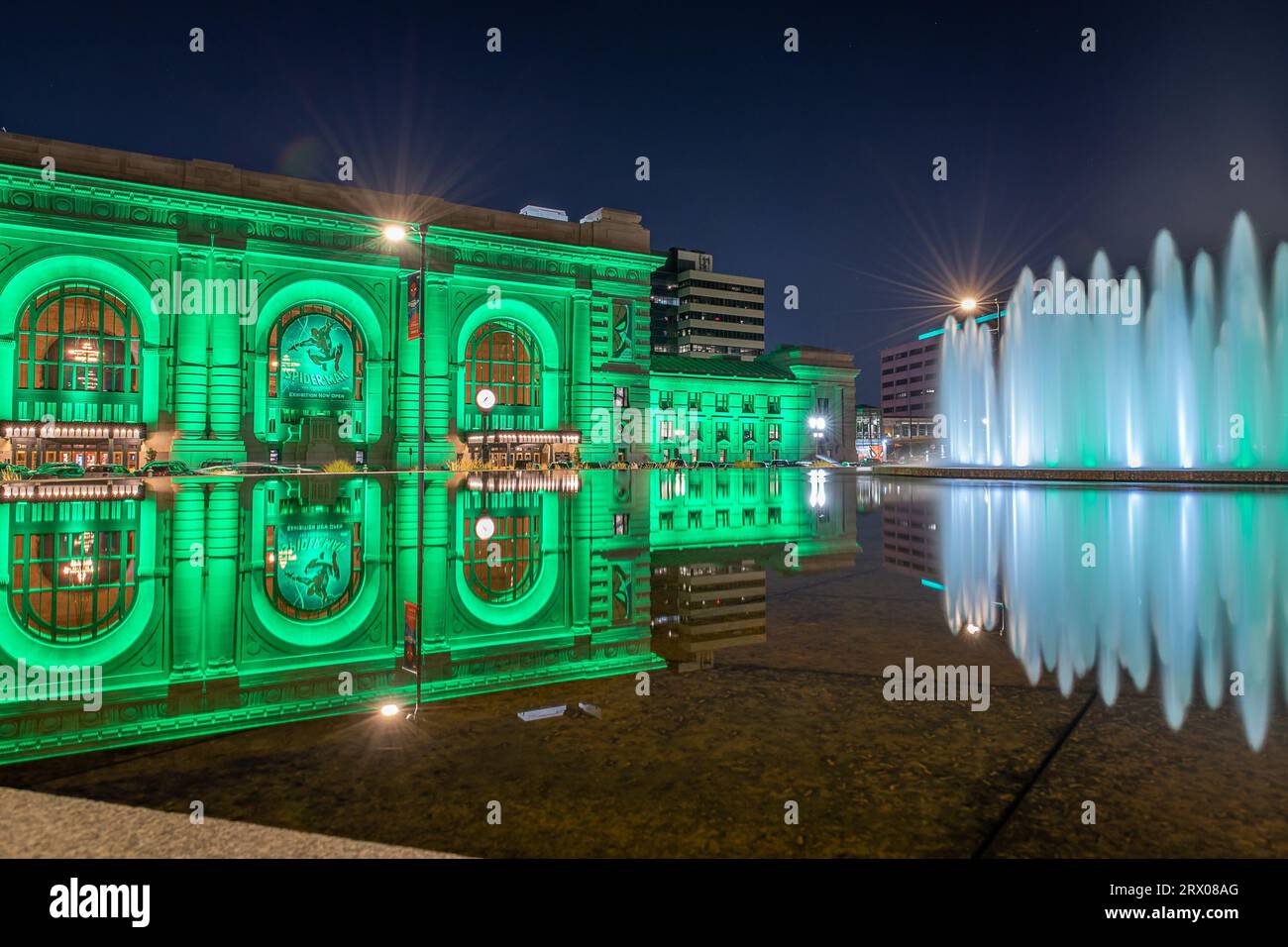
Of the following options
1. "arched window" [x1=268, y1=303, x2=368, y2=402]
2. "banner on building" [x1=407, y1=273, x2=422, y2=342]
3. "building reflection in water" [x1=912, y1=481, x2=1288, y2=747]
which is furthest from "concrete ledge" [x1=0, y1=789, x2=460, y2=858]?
"arched window" [x1=268, y1=303, x2=368, y2=402]

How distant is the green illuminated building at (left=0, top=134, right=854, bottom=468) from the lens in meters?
44.8

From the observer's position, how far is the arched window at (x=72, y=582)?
5.96 metres

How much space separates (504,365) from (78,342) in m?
28.1

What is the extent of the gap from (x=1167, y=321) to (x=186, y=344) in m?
54.6

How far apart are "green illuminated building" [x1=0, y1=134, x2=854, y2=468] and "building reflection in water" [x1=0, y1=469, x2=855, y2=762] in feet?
128

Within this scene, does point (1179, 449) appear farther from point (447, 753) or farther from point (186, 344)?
point (186, 344)

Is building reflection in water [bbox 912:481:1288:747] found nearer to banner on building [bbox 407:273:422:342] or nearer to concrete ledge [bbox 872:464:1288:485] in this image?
concrete ledge [bbox 872:464:1288:485]

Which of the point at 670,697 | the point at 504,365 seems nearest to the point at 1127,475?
the point at 670,697

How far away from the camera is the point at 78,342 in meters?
46.6

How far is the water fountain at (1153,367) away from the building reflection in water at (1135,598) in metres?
21.4

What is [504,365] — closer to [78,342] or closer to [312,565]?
[78,342]

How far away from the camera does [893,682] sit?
4.37 m

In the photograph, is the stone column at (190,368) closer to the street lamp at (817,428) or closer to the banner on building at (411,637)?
the banner on building at (411,637)
